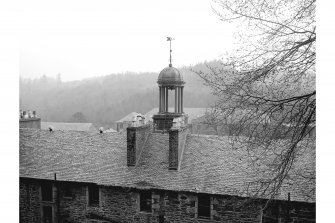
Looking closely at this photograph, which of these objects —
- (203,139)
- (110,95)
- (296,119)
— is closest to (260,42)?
(296,119)

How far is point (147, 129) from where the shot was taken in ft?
44.7

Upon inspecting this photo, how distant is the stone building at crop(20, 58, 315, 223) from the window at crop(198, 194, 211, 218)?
0.03m

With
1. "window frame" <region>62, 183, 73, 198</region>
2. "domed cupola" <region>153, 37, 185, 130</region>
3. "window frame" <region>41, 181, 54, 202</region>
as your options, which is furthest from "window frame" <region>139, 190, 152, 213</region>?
"window frame" <region>41, 181, 54, 202</region>

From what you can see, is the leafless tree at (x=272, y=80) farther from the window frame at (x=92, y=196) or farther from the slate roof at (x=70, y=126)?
the slate roof at (x=70, y=126)

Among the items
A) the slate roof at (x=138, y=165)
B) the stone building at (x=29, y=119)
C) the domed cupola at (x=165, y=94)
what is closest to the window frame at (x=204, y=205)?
the slate roof at (x=138, y=165)

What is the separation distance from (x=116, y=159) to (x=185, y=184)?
10.5 feet

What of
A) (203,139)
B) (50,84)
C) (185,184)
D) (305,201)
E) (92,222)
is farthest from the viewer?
(50,84)

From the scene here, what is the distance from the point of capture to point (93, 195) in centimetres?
1227

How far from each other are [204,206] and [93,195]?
13.8 feet

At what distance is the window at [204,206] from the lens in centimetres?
1088

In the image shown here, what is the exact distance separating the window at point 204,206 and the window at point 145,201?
1778 millimetres

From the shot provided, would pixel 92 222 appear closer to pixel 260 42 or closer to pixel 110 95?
pixel 260 42

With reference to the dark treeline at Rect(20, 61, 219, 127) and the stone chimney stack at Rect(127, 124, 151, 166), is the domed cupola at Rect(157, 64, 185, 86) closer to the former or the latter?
the stone chimney stack at Rect(127, 124, 151, 166)

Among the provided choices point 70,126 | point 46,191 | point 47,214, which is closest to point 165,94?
point 46,191
